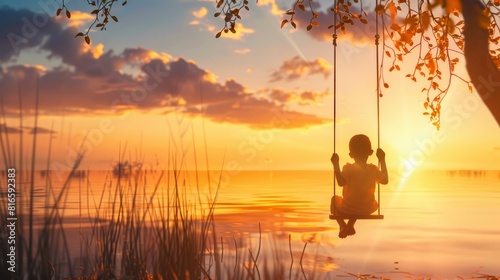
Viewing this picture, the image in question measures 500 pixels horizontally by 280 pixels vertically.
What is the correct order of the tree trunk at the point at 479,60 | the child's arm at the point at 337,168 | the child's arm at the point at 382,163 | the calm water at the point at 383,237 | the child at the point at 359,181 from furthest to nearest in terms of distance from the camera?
the calm water at the point at 383,237 < the child at the point at 359,181 < the child's arm at the point at 382,163 < the child's arm at the point at 337,168 < the tree trunk at the point at 479,60

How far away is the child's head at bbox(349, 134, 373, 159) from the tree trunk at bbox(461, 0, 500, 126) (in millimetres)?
1676

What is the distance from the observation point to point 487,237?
16641 millimetres

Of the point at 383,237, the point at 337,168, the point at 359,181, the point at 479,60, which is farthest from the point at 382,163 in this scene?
the point at 383,237

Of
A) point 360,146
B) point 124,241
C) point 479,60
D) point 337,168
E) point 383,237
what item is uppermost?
point 479,60

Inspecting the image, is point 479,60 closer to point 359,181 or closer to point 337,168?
point 337,168

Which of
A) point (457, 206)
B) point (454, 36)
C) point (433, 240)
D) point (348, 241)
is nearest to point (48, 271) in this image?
point (454, 36)

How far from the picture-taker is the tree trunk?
623cm

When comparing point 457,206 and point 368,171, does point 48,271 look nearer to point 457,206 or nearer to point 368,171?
point 368,171

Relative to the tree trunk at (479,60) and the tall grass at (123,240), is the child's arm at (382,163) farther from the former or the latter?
the tall grass at (123,240)

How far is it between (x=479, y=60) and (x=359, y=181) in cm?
208

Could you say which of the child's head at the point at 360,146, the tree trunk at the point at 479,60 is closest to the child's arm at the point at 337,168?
the child's head at the point at 360,146

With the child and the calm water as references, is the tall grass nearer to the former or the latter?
the calm water

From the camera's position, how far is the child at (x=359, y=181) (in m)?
7.57

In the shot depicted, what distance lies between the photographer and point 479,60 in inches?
248
